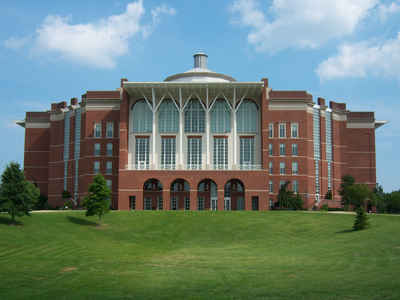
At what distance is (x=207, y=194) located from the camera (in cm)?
7019

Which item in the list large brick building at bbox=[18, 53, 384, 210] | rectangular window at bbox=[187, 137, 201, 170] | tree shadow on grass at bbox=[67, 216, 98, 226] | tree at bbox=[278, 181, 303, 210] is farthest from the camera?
rectangular window at bbox=[187, 137, 201, 170]

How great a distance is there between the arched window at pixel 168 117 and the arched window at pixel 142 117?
Answer: 4.65ft

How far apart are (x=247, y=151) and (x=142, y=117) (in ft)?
50.0

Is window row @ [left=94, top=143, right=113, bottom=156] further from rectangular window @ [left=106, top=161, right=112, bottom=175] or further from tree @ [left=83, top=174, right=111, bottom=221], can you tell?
tree @ [left=83, top=174, right=111, bottom=221]

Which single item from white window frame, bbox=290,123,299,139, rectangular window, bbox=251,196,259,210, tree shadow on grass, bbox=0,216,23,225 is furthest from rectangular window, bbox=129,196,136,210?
white window frame, bbox=290,123,299,139

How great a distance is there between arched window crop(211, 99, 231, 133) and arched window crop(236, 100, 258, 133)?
1514 millimetres

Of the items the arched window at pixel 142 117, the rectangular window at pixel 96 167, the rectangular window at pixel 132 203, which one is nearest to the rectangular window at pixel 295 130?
the arched window at pixel 142 117

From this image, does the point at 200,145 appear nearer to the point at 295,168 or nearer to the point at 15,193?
the point at 295,168

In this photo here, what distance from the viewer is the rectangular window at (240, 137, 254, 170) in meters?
70.6

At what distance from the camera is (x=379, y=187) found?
79812 millimetres

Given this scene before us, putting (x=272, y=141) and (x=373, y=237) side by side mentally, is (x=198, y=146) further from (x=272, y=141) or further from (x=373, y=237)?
(x=373, y=237)

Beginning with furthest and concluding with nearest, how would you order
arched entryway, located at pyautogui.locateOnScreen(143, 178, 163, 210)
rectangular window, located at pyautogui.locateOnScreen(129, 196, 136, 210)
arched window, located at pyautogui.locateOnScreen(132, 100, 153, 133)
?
1. arched window, located at pyautogui.locateOnScreen(132, 100, 153, 133)
2. arched entryway, located at pyautogui.locateOnScreen(143, 178, 163, 210)
3. rectangular window, located at pyautogui.locateOnScreen(129, 196, 136, 210)

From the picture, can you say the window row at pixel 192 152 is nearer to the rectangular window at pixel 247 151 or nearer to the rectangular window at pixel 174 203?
the rectangular window at pixel 247 151

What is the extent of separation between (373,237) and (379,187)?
44.5m
